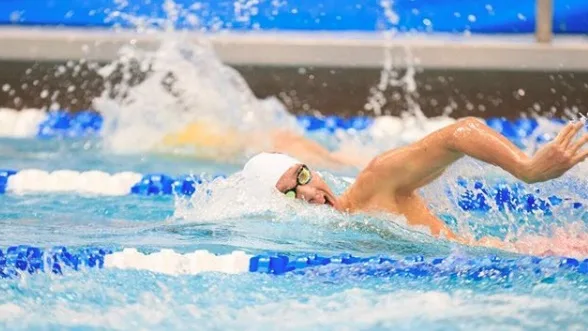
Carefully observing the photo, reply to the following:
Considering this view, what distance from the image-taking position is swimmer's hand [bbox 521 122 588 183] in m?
2.47

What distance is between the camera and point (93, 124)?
17.4ft

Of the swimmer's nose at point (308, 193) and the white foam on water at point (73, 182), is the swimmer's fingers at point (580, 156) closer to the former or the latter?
the swimmer's nose at point (308, 193)

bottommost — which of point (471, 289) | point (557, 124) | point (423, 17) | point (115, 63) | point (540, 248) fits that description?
point (471, 289)

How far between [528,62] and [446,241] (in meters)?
2.48

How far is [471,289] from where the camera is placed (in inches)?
103

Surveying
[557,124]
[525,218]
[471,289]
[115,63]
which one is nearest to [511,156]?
[471,289]

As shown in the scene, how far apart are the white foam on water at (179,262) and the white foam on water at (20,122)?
8.25ft

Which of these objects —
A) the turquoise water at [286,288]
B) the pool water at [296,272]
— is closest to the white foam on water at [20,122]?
the pool water at [296,272]

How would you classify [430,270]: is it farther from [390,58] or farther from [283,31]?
[283,31]

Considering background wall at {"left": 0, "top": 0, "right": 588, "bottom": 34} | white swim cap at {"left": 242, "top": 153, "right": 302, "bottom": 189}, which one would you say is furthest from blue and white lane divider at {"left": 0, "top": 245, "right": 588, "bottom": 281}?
background wall at {"left": 0, "top": 0, "right": 588, "bottom": 34}

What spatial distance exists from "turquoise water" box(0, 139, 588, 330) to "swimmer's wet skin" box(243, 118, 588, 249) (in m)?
0.06

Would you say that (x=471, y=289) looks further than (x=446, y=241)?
No

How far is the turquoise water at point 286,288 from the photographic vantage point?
245 centimetres

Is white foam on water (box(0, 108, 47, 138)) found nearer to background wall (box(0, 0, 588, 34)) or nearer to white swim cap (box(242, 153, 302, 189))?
background wall (box(0, 0, 588, 34))
